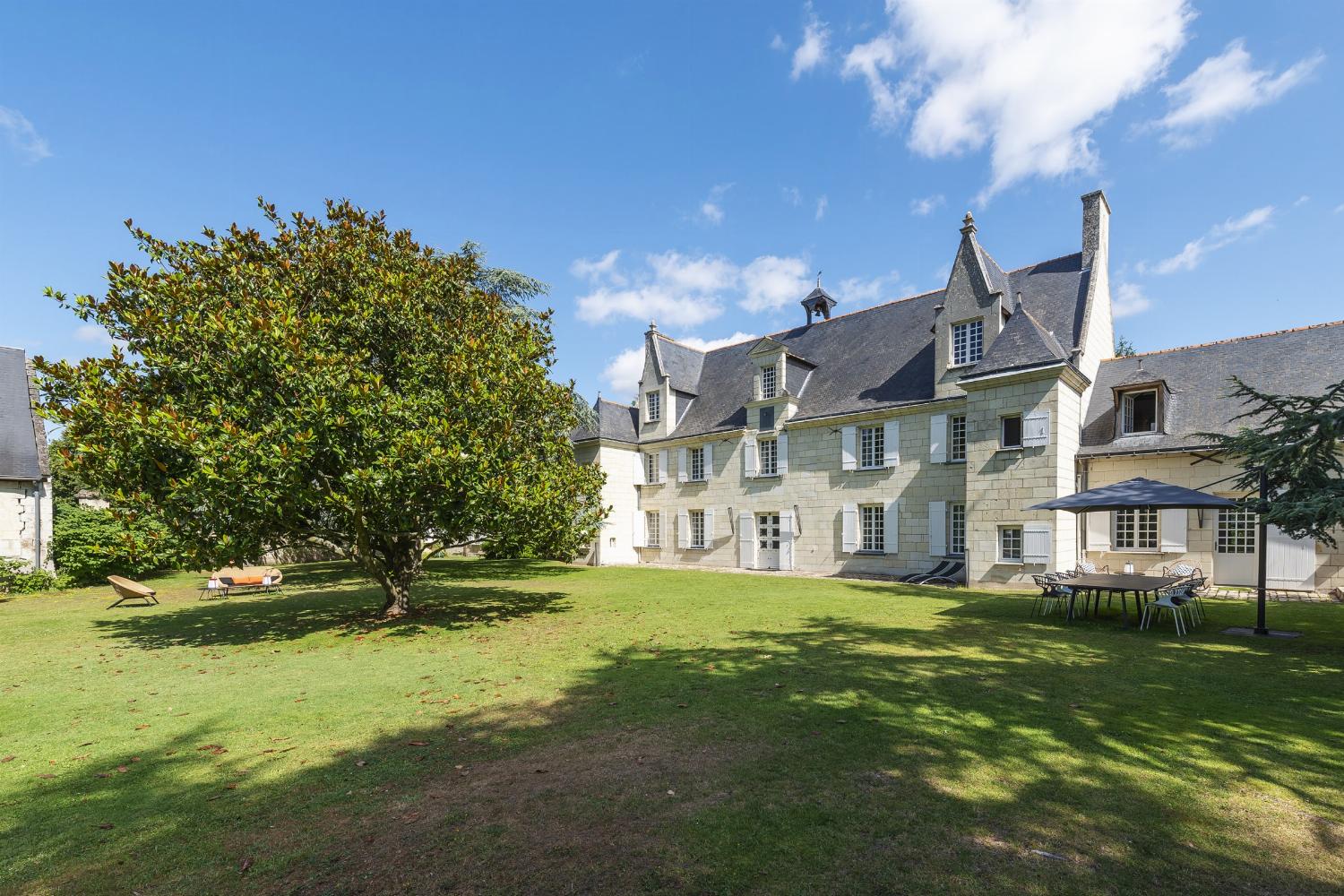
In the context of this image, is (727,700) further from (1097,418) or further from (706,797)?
(1097,418)

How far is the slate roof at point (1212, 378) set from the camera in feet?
51.8

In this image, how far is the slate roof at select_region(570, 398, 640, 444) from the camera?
26.5 metres

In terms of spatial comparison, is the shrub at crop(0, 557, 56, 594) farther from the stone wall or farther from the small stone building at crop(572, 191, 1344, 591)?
the small stone building at crop(572, 191, 1344, 591)

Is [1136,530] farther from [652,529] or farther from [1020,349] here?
[652,529]

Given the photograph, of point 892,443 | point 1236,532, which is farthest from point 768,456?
point 1236,532

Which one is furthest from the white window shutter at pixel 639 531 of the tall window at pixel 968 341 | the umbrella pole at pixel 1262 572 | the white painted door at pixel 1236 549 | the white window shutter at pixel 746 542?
the umbrella pole at pixel 1262 572

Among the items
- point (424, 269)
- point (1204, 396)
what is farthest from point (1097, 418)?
point (424, 269)

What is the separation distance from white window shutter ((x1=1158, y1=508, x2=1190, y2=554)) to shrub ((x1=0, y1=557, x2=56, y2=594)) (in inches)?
1239

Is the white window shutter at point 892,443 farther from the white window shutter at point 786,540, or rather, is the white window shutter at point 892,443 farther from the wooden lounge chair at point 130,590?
the wooden lounge chair at point 130,590

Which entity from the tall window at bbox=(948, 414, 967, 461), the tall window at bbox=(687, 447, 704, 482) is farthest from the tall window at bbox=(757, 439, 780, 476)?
the tall window at bbox=(948, 414, 967, 461)

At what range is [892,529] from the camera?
2011cm

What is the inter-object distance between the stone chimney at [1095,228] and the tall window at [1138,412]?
465 centimetres

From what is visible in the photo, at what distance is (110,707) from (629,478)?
2145cm

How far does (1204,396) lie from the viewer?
666 inches
